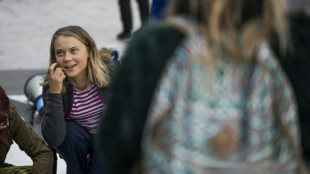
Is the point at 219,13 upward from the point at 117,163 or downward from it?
upward

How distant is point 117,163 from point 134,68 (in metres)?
0.26

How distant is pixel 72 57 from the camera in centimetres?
327

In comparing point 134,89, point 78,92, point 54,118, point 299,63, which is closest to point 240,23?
point 299,63

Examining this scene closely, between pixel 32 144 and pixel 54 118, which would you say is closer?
pixel 54 118

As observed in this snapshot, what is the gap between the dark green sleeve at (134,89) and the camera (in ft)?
4.68

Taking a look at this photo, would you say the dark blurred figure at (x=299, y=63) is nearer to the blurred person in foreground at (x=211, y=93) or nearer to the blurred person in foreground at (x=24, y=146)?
the blurred person in foreground at (x=211, y=93)

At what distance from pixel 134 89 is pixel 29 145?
198cm

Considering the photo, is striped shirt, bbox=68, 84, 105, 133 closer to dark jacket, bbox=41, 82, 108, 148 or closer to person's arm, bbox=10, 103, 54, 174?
dark jacket, bbox=41, 82, 108, 148

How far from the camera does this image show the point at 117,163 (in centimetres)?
150

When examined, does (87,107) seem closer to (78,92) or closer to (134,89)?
(78,92)

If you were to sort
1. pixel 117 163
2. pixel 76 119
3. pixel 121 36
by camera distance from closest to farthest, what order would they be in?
1. pixel 117 163
2. pixel 76 119
3. pixel 121 36

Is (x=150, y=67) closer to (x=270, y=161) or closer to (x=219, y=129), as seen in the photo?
(x=219, y=129)

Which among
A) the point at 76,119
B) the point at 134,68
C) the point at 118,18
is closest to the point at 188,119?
the point at 134,68

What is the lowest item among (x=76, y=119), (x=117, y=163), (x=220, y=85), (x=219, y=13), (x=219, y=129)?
(x=76, y=119)
